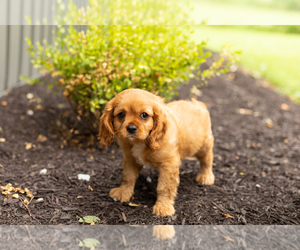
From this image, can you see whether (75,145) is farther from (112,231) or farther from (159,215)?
(112,231)

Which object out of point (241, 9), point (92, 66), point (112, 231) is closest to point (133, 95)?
point (112, 231)

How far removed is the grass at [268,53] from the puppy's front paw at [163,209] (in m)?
5.90

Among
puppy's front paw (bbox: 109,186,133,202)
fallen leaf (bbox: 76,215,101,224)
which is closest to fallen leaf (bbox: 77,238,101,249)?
fallen leaf (bbox: 76,215,101,224)

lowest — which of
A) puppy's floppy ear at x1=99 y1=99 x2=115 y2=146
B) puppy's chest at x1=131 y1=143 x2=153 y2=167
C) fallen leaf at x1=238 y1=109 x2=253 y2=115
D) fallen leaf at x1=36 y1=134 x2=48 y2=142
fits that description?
fallen leaf at x1=36 y1=134 x2=48 y2=142

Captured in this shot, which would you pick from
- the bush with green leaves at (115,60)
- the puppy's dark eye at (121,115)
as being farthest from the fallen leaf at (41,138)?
the puppy's dark eye at (121,115)

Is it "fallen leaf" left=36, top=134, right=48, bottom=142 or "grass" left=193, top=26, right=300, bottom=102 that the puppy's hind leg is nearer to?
"fallen leaf" left=36, top=134, right=48, bottom=142

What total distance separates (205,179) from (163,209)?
97 centimetres

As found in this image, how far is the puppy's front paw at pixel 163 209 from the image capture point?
337 cm

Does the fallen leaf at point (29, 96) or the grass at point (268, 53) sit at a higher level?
the grass at point (268, 53)

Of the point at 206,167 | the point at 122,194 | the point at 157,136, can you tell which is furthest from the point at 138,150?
the point at 206,167

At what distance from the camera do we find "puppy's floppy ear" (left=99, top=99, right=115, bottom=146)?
3141 millimetres

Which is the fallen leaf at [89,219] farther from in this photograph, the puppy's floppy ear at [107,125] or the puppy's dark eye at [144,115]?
the puppy's dark eye at [144,115]

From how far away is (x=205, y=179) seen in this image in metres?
4.15

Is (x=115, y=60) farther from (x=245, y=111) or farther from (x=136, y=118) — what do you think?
(x=245, y=111)
